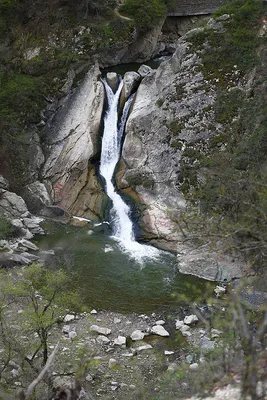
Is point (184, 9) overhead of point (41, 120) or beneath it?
overhead

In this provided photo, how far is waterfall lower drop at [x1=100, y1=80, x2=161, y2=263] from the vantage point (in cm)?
2042

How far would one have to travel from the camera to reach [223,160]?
2114 centimetres

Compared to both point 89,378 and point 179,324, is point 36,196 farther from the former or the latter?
point 89,378

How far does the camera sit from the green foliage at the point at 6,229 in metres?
19.8

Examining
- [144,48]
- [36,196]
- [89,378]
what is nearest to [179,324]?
[89,378]

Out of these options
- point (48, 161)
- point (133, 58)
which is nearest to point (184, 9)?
point (133, 58)

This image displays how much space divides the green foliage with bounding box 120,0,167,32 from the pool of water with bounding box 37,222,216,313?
17.1m

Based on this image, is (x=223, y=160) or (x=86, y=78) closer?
(x=223, y=160)

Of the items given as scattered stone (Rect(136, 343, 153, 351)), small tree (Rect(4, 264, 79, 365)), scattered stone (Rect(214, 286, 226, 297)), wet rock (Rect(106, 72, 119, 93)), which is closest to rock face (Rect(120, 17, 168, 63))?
wet rock (Rect(106, 72, 119, 93))

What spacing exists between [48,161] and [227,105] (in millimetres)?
9877

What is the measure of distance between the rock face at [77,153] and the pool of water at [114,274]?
6.70ft

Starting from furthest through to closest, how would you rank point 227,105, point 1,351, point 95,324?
point 227,105
point 95,324
point 1,351

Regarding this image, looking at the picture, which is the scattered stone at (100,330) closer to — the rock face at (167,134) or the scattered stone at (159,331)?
the scattered stone at (159,331)

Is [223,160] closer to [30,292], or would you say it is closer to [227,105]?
[227,105]
